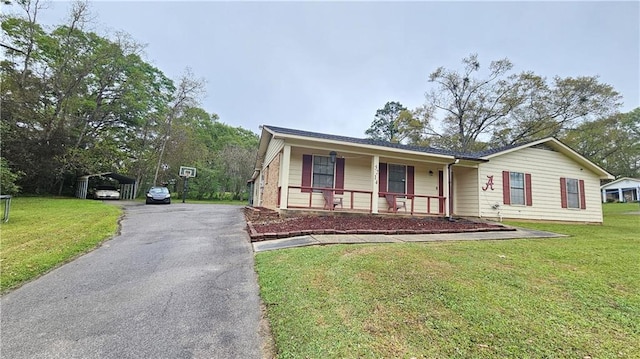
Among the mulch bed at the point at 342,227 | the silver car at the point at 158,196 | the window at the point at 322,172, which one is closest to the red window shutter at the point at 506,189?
the mulch bed at the point at 342,227

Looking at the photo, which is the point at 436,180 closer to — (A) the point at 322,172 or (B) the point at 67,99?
(A) the point at 322,172

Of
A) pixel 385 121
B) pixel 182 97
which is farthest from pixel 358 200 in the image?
pixel 385 121

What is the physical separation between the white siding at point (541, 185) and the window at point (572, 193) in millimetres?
170

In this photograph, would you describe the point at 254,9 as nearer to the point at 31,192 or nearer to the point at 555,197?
the point at 555,197

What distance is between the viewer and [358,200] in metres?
10.6

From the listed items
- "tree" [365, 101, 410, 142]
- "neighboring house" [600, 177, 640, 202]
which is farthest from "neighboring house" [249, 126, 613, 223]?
"neighboring house" [600, 177, 640, 202]

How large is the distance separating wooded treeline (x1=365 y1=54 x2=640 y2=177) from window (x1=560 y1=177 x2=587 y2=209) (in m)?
10.4

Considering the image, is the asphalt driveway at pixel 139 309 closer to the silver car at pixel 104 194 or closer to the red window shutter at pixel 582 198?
the red window shutter at pixel 582 198

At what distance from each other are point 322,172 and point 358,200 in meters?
1.82

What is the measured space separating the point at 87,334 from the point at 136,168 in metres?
29.7

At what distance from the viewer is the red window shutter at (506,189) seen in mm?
11184

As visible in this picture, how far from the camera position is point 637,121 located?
27.8m

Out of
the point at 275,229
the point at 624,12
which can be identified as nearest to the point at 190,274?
the point at 275,229

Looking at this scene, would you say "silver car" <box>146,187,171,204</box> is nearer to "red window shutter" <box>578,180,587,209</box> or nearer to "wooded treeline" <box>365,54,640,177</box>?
"wooded treeline" <box>365,54,640,177</box>
